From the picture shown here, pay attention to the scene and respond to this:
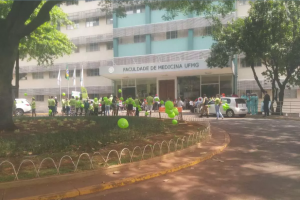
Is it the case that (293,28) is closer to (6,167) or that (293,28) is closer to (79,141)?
(79,141)

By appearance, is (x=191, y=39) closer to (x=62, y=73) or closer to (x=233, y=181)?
(x=62, y=73)

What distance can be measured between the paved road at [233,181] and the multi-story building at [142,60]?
15786 mm

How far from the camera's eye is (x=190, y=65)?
22719 millimetres

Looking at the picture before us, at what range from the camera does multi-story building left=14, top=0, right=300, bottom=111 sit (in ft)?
81.5

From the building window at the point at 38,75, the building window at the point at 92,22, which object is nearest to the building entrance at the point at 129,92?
the building window at the point at 92,22

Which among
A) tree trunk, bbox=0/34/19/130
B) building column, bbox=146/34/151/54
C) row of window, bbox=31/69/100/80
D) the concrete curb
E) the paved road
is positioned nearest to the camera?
the concrete curb

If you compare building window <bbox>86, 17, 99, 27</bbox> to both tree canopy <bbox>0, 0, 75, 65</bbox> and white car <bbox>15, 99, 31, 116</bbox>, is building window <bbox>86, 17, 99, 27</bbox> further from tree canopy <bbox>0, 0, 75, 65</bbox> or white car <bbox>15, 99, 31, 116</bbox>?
white car <bbox>15, 99, 31, 116</bbox>

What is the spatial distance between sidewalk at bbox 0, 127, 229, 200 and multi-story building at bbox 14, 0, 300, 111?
17.1 meters

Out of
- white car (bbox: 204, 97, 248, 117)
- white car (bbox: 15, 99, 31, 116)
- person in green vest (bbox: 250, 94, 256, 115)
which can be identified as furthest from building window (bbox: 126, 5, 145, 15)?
person in green vest (bbox: 250, 94, 256, 115)

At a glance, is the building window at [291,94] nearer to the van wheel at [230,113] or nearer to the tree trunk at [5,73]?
the van wheel at [230,113]

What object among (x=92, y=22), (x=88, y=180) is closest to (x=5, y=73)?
(x=88, y=180)

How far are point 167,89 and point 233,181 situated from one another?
2267 centimetres

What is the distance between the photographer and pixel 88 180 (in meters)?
5.14

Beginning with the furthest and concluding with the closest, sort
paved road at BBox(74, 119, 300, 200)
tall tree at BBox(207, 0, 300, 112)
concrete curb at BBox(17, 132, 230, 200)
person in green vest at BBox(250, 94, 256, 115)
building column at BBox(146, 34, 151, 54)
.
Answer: building column at BBox(146, 34, 151, 54)
person in green vest at BBox(250, 94, 256, 115)
tall tree at BBox(207, 0, 300, 112)
paved road at BBox(74, 119, 300, 200)
concrete curb at BBox(17, 132, 230, 200)
